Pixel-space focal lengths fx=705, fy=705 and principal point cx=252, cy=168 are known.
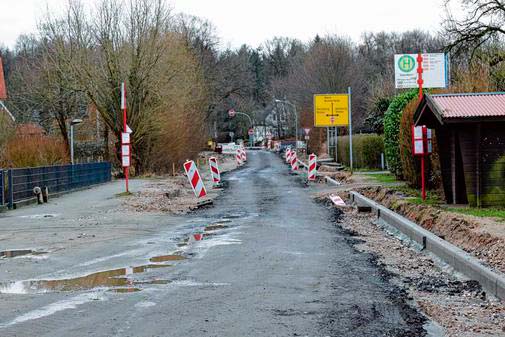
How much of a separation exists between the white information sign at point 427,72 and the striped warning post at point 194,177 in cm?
1043

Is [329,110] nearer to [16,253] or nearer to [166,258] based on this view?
[16,253]

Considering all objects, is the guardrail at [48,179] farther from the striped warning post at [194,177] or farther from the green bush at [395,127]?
the green bush at [395,127]

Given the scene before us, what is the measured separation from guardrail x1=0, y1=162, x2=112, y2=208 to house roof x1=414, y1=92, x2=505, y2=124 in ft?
38.1

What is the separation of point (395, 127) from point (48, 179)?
39.8 ft

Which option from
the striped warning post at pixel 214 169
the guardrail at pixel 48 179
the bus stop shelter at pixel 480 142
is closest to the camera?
the bus stop shelter at pixel 480 142

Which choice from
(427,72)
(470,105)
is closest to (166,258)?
(470,105)

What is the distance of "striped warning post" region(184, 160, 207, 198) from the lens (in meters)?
23.2

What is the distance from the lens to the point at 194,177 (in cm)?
2331

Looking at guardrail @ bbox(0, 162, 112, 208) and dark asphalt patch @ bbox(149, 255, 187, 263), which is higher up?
guardrail @ bbox(0, 162, 112, 208)

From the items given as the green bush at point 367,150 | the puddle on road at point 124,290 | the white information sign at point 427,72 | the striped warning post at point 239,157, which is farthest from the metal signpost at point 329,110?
the puddle on road at point 124,290

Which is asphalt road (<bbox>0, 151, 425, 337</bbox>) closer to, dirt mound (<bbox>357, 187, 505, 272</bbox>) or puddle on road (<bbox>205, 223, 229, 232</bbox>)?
puddle on road (<bbox>205, 223, 229, 232</bbox>)

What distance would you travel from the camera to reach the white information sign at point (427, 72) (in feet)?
96.9

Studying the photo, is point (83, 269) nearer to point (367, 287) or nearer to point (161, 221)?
point (367, 287)

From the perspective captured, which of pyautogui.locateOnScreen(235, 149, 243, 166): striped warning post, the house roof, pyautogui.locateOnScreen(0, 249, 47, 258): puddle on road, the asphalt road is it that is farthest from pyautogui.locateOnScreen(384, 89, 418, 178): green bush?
pyautogui.locateOnScreen(235, 149, 243, 166): striped warning post
